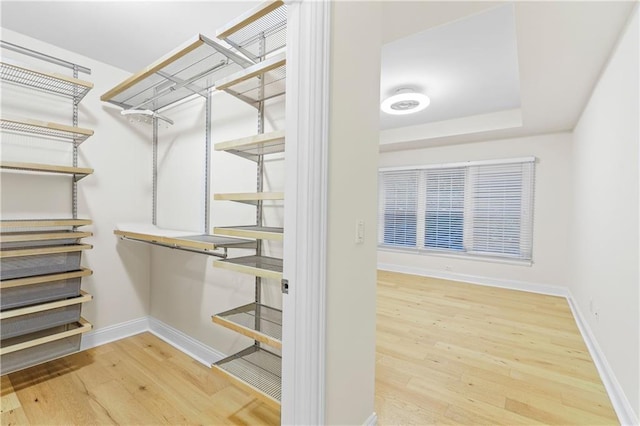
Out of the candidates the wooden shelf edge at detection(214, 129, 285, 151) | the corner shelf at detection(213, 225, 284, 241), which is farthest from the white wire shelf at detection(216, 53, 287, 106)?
the corner shelf at detection(213, 225, 284, 241)

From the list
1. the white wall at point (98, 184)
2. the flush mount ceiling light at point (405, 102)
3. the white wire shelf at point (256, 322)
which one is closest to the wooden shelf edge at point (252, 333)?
the white wire shelf at point (256, 322)

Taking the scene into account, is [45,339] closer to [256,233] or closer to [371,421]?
[256,233]

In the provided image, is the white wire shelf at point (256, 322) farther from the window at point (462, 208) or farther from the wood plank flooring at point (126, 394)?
the window at point (462, 208)

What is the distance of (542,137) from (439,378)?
13.0 ft

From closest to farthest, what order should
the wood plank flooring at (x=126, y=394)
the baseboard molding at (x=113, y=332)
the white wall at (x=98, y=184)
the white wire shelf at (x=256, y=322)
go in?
the white wire shelf at (x=256, y=322) → the wood plank flooring at (x=126, y=394) → the white wall at (x=98, y=184) → the baseboard molding at (x=113, y=332)

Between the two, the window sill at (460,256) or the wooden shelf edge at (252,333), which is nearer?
the wooden shelf edge at (252,333)

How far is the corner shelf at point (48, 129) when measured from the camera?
1.87m

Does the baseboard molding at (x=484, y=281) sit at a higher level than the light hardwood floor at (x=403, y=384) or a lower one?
higher

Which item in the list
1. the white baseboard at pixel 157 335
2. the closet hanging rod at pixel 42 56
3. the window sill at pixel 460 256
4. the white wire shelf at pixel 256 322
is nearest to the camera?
the white wire shelf at pixel 256 322

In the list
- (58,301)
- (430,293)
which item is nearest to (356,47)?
(58,301)

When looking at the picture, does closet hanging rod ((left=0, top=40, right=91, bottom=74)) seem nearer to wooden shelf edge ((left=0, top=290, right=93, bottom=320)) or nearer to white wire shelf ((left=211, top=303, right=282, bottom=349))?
wooden shelf edge ((left=0, top=290, right=93, bottom=320))

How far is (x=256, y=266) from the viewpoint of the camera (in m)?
1.57

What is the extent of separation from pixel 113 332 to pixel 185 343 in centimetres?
74

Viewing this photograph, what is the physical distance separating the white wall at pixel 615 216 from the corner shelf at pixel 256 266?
191 cm
